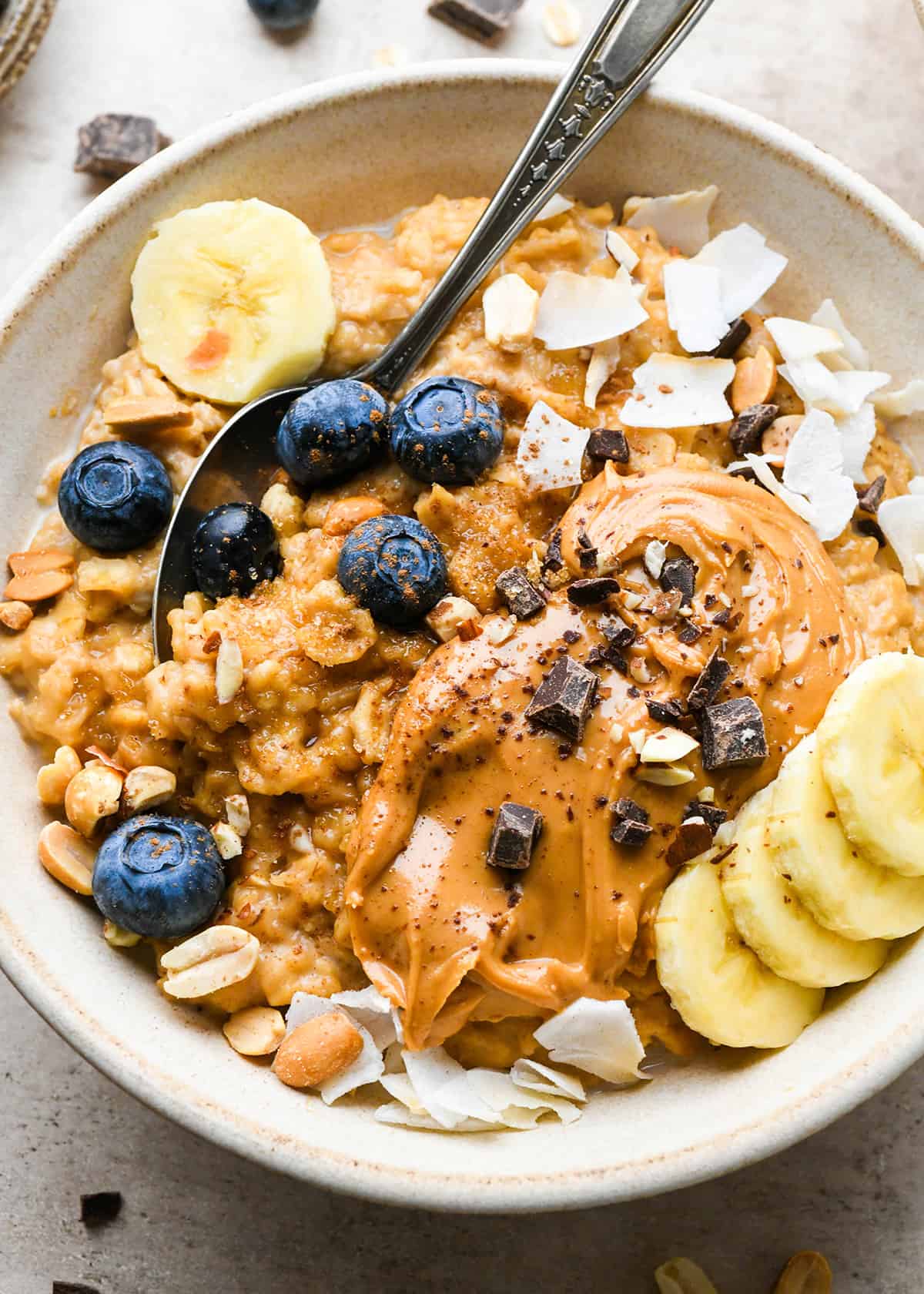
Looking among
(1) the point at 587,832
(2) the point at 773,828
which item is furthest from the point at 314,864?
(2) the point at 773,828

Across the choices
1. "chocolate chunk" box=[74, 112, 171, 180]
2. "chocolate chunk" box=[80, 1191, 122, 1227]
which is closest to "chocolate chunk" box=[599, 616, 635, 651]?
"chocolate chunk" box=[80, 1191, 122, 1227]

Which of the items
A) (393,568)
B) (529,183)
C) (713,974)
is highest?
(529,183)

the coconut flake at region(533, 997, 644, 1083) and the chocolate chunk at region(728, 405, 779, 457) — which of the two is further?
the chocolate chunk at region(728, 405, 779, 457)

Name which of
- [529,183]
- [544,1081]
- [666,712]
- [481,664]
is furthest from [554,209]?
[544,1081]

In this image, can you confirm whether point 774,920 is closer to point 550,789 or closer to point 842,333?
point 550,789

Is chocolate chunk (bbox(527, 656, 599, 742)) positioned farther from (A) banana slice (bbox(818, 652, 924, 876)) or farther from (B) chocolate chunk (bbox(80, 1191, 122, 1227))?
(B) chocolate chunk (bbox(80, 1191, 122, 1227))

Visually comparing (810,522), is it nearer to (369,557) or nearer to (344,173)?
(369,557)
